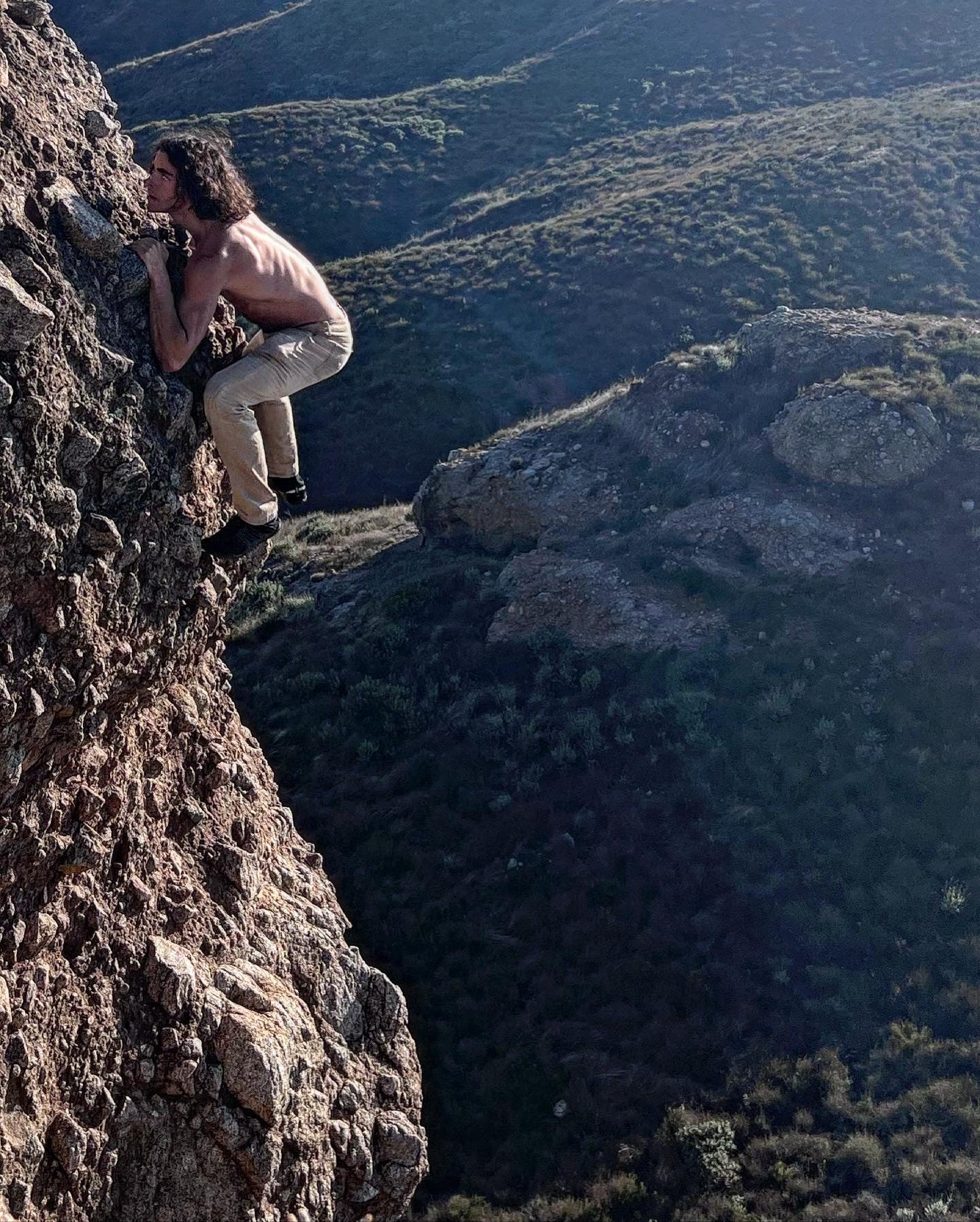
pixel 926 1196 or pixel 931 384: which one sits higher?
pixel 931 384

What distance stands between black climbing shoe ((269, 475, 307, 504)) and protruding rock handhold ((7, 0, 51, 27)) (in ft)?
7.54

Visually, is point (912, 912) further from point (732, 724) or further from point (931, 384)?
point (931, 384)

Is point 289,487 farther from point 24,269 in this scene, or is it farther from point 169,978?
point 169,978

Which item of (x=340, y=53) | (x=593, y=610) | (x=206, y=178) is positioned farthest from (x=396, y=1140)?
(x=340, y=53)

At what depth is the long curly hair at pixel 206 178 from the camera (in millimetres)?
4883

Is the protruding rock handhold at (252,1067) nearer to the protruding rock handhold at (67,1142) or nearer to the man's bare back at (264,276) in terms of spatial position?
the protruding rock handhold at (67,1142)

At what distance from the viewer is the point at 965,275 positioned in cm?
2722

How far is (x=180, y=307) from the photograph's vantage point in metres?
4.95

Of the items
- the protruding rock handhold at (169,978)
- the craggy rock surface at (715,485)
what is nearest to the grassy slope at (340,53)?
the craggy rock surface at (715,485)

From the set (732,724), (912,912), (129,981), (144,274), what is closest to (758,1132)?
(912,912)

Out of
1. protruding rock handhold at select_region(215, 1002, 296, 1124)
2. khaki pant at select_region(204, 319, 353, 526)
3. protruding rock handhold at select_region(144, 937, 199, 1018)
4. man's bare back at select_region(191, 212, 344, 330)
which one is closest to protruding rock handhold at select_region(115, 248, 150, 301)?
man's bare back at select_region(191, 212, 344, 330)

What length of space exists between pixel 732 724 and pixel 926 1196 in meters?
6.00

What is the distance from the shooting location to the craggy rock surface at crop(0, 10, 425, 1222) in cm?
429

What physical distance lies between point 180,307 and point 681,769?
10.2 metres
